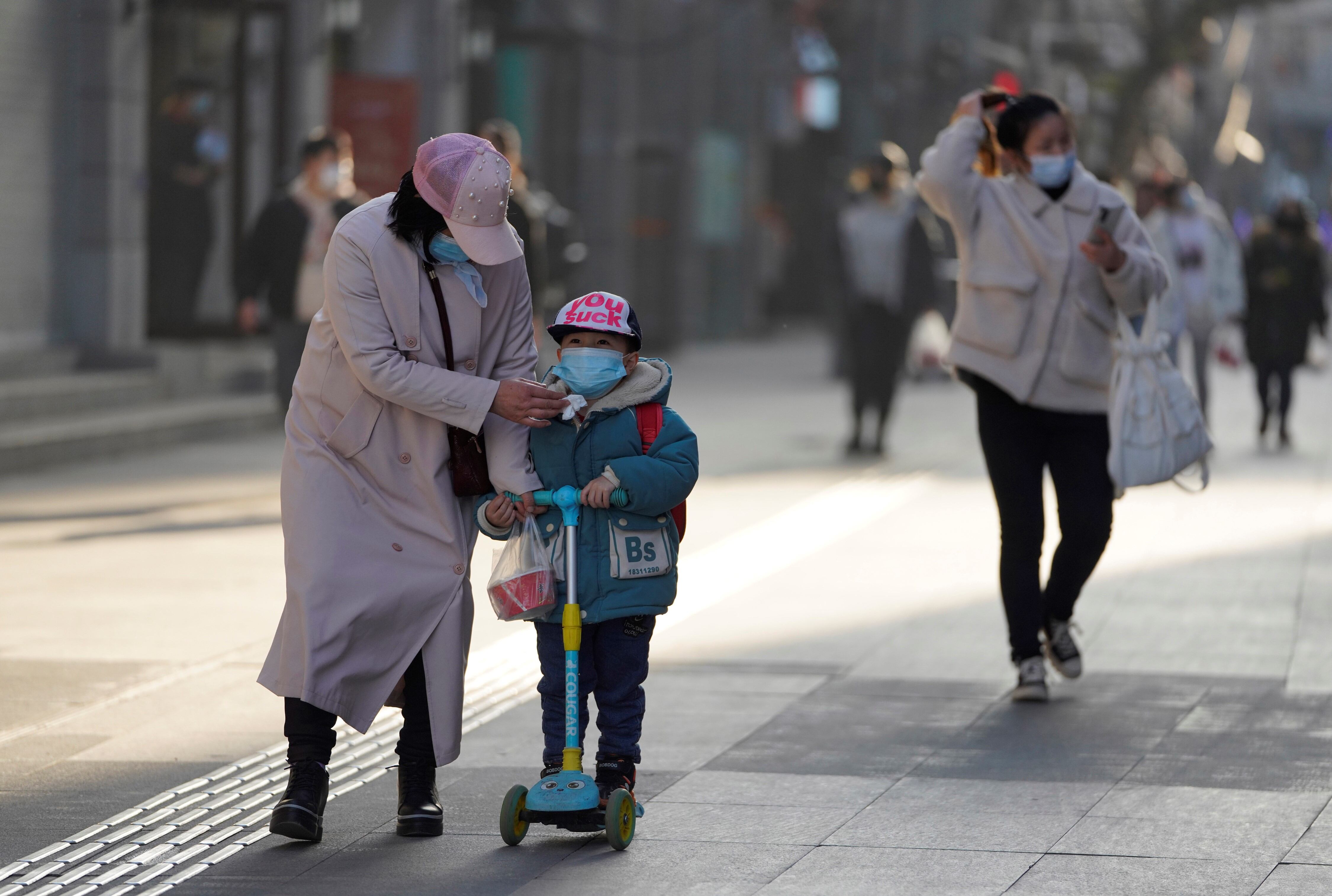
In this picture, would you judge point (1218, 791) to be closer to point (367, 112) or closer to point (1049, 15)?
point (367, 112)

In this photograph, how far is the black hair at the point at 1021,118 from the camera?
21.9 feet

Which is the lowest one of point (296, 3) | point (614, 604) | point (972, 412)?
point (972, 412)

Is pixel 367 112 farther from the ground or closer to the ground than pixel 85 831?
farther from the ground

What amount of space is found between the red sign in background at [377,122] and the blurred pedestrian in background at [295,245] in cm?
637

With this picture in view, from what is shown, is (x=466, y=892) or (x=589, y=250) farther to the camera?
(x=589, y=250)

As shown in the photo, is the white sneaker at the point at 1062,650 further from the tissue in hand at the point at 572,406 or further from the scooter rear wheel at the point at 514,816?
the tissue in hand at the point at 572,406

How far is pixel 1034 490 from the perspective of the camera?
671cm

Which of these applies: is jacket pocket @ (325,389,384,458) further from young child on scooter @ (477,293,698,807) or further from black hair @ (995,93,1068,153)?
black hair @ (995,93,1068,153)

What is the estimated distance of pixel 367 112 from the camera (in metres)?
18.0

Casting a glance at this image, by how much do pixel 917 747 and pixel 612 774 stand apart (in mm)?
1340

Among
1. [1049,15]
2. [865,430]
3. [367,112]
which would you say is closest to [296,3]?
[367,112]

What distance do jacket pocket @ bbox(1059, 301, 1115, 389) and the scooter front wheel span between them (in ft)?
8.09

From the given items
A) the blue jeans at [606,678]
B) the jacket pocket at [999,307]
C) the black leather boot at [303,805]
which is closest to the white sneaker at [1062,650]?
the jacket pocket at [999,307]

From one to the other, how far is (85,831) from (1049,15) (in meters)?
44.2
